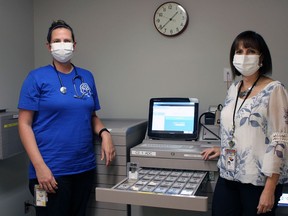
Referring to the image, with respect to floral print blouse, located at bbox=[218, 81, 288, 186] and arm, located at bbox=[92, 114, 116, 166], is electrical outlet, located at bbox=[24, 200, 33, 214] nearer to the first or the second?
arm, located at bbox=[92, 114, 116, 166]

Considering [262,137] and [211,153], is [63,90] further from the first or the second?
[262,137]

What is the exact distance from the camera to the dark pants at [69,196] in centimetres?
184

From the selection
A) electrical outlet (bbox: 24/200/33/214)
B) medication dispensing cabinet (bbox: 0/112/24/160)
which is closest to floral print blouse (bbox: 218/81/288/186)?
medication dispensing cabinet (bbox: 0/112/24/160)

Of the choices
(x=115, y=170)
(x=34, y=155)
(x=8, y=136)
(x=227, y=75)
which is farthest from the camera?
(x=227, y=75)

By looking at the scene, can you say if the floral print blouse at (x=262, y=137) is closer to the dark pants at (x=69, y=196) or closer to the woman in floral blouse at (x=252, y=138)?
the woman in floral blouse at (x=252, y=138)

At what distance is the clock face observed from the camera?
265 centimetres

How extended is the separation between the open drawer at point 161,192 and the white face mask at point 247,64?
0.62m

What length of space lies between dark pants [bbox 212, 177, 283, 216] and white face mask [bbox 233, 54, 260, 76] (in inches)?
21.1

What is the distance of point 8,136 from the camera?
7.42ft

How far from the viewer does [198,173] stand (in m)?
2.01

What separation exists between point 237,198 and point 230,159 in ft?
0.67

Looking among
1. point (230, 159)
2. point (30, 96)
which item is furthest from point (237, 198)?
point (30, 96)

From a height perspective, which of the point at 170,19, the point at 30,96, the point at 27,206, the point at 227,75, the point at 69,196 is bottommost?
the point at 27,206

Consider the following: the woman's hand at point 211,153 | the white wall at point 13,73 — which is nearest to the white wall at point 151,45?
the white wall at point 13,73
